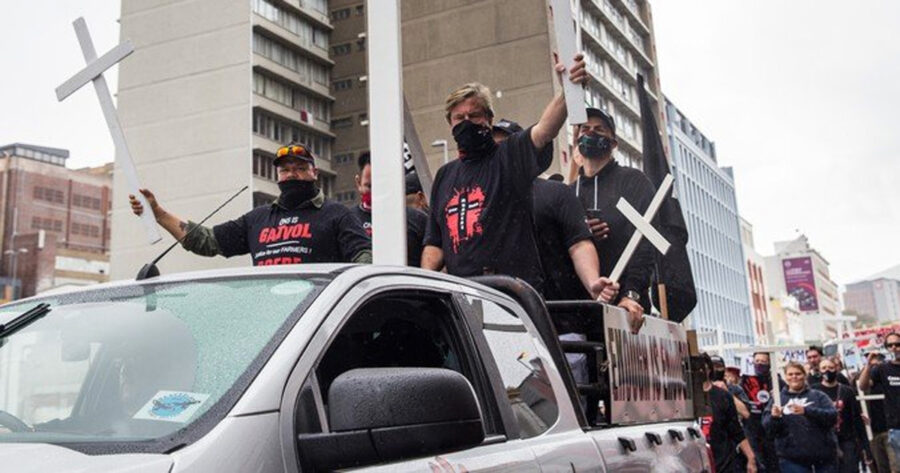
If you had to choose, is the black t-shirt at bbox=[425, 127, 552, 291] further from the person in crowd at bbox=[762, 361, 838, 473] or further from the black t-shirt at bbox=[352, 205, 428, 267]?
the person in crowd at bbox=[762, 361, 838, 473]

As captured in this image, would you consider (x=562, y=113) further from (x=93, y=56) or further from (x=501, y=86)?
(x=501, y=86)

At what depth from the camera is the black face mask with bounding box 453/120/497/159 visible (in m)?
4.85

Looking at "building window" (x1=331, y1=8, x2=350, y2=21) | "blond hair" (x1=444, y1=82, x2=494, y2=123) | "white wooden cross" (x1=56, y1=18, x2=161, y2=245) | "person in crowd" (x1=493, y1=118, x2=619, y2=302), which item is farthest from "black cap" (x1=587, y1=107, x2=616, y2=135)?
"building window" (x1=331, y1=8, x2=350, y2=21)

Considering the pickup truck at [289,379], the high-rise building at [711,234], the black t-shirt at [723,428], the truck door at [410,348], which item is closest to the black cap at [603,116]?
the pickup truck at [289,379]

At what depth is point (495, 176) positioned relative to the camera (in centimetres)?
482

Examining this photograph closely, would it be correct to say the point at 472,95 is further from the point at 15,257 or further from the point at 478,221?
the point at 15,257

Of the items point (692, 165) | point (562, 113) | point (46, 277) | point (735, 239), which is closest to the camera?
point (562, 113)

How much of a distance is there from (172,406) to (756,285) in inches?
3530

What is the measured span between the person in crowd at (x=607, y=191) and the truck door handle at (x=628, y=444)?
2.42 metres

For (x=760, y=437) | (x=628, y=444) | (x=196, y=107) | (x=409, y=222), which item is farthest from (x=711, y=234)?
(x=628, y=444)

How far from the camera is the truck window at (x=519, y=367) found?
116 inches

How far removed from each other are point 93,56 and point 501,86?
22.4ft

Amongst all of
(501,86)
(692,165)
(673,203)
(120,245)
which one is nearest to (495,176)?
(673,203)

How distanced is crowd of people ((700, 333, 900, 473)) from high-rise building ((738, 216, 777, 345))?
234 feet
